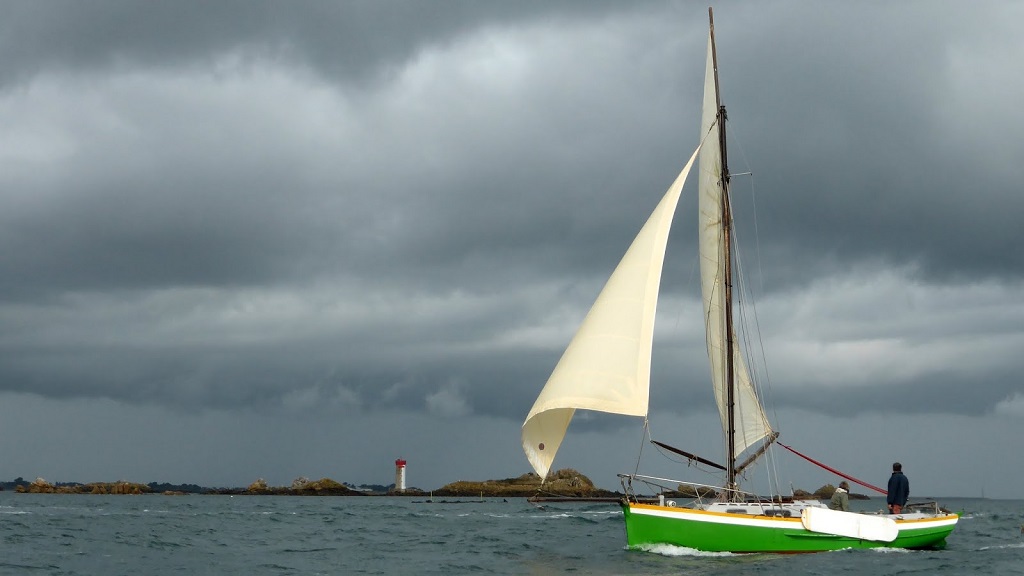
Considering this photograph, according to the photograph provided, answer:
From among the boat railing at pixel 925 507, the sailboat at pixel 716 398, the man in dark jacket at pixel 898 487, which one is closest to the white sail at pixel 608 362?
the sailboat at pixel 716 398

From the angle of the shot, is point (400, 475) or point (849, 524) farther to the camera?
point (400, 475)

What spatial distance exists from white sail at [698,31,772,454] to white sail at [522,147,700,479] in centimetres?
338

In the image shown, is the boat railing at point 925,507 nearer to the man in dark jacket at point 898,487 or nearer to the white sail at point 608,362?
the man in dark jacket at point 898,487

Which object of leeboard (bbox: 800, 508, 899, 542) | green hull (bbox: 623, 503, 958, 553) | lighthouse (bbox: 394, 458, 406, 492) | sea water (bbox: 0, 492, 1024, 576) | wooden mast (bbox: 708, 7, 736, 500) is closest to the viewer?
sea water (bbox: 0, 492, 1024, 576)

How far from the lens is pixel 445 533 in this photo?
187 ft

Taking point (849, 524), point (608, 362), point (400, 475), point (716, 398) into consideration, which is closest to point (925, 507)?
point (849, 524)

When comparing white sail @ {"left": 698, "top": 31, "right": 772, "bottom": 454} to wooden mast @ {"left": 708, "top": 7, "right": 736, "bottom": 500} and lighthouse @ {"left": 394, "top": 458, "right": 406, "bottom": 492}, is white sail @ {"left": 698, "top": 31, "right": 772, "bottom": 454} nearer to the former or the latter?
wooden mast @ {"left": 708, "top": 7, "right": 736, "bottom": 500}

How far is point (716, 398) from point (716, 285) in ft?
14.4

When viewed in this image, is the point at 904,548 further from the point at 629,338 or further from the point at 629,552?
the point at 629,338

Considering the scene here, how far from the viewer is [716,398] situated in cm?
3881

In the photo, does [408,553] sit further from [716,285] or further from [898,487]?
[898,487]

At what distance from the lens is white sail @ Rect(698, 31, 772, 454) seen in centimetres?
3819

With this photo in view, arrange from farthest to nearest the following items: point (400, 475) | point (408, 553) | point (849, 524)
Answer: point (400, 475) → point (408, 553) → point (849, 524)

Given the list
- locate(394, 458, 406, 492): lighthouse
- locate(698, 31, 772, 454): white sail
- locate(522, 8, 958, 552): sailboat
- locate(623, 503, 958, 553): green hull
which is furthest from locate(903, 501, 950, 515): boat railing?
locate(394, 458, 406, 492): lighthouse
